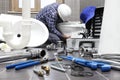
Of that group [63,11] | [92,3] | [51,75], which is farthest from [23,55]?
[92,3]

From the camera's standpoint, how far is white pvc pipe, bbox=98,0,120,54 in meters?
0.85

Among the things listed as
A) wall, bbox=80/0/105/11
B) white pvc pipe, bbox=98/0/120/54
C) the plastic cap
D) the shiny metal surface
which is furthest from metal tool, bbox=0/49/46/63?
wall, bbox=80/0/105/11

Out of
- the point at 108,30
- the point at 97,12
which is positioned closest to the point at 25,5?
the point at 108,30

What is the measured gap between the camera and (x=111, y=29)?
2.90 ft

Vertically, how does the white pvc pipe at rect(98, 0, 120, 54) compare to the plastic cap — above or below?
below

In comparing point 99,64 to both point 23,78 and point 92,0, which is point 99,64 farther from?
point 92,0

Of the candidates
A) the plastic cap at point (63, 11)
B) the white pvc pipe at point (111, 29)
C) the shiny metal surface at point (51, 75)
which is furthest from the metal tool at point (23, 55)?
the plastic cap at point (63, 11)

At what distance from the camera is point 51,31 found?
1.77 metres

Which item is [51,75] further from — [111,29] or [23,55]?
[111,29]

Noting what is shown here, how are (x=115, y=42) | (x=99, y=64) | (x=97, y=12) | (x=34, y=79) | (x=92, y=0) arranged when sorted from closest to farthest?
(x=34, y=79), (x=99, y=64), (x=115, y=42), (x=97, y=12), (x=92, y=0)

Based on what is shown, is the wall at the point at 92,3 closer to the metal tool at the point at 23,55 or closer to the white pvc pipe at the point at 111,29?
the white pvc pipe at the point at 111,29

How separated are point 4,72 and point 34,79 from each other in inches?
5.1

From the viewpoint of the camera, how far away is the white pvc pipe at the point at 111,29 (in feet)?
2.80

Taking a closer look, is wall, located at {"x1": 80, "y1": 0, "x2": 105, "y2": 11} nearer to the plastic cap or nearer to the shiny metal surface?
the plastic cap
